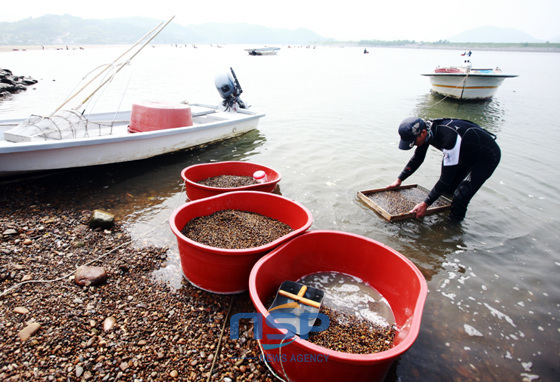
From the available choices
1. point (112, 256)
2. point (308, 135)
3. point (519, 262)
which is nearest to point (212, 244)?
point (112, 256)

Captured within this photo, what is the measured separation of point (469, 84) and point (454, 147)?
1463cm

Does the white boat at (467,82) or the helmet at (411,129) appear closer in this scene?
the helmet at (411,129)

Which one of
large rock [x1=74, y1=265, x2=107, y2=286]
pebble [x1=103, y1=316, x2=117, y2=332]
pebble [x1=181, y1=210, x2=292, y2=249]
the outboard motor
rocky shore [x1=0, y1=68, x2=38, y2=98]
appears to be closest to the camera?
pebble [x1=103, y1=316, x2=117, y2=332]

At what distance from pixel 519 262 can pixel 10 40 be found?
196 metres

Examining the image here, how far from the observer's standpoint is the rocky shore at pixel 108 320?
2076 millimetres

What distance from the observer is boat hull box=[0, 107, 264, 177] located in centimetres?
427

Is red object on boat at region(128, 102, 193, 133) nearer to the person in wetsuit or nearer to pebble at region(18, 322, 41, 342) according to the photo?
pebble at region(18, 322, 41, 342)

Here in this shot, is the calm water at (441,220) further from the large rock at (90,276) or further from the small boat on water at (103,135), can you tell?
the large rock at (90,276)

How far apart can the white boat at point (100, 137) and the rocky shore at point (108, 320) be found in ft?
4.46

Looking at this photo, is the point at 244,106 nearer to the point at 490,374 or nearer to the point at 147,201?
the point at 147,201

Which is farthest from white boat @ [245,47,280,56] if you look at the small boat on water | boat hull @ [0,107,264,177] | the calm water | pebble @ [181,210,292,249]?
pebble @ [181,210,292,249]

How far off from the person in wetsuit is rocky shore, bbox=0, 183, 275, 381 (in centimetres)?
292

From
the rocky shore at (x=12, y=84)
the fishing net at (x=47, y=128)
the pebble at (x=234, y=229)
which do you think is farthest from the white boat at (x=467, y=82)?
the rocky shore at (x=12, y=84)

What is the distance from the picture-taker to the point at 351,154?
7586 mm
